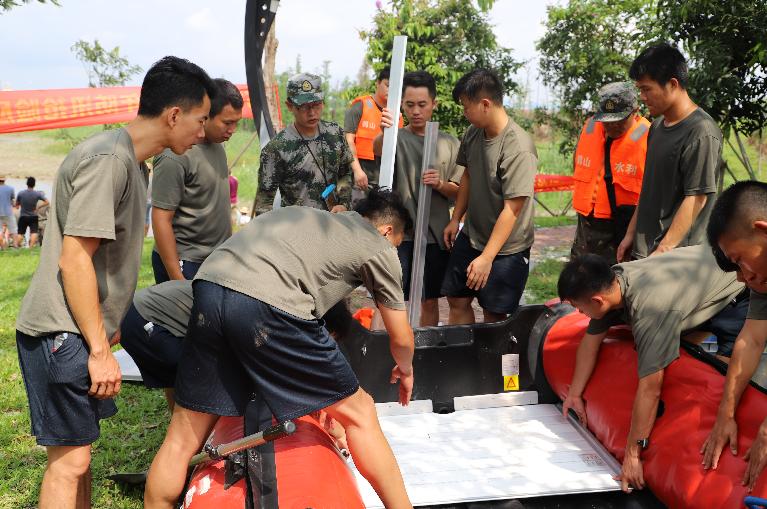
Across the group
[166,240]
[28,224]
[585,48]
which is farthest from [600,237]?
[28,224]

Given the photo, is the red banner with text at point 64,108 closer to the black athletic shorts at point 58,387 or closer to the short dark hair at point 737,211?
the black athletic shorts at point 58,387

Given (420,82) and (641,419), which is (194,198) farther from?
A: (641,419)

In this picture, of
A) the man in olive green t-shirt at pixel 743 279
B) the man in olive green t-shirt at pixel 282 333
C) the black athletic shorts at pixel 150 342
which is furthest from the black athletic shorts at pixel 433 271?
the man in olive green t-shirt at pixel 743 279

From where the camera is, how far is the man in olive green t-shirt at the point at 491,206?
394 cm

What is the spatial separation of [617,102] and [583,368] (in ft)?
6.22

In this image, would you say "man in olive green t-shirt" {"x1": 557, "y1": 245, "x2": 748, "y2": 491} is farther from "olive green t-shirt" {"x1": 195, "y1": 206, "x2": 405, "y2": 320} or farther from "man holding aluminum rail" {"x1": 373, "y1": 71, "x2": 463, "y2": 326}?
"man holding aluminum rail" {"x1": 373, "y1": 71, "x2": 463, "y2": 326}

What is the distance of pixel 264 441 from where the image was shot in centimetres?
233

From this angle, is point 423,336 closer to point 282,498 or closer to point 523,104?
point 282,498

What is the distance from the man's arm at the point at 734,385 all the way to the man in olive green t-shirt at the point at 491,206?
5.16 feet

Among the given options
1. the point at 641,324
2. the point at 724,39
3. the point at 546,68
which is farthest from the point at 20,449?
the point at 546,68

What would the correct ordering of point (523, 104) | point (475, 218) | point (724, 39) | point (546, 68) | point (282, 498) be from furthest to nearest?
point (523, 104)
point (546, 68)
point (724, 39)
point (475, 218)
point (282, 498)

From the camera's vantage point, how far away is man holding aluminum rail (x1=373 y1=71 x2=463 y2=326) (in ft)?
14.8

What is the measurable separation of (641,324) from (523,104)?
12.7 m

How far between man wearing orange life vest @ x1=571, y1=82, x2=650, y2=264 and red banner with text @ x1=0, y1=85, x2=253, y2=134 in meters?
8.13
